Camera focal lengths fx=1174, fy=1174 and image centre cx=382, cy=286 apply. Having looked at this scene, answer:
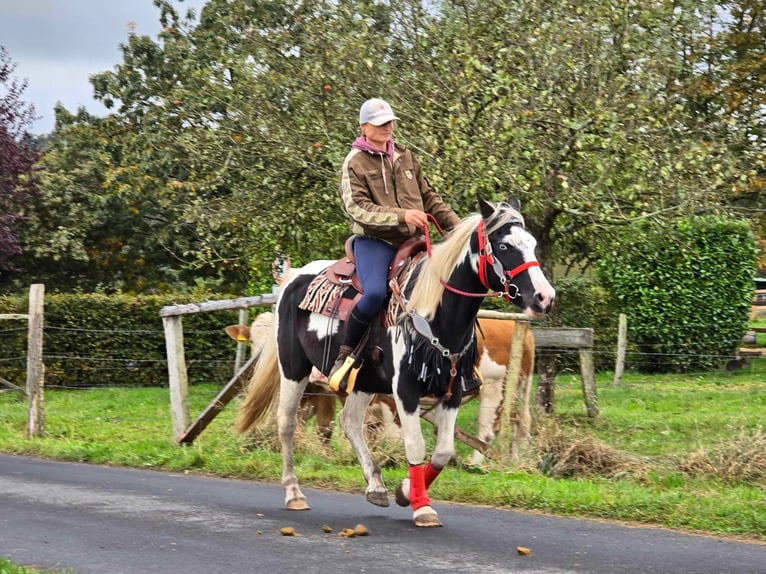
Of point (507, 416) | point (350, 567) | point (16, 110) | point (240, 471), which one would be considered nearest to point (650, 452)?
point (507, 416)

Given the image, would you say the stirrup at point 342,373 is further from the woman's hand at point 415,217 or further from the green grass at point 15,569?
the green grass at point 15,569

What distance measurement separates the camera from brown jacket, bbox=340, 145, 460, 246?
8.20 metres

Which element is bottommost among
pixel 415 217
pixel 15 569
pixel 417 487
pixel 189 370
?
pixel 189 370

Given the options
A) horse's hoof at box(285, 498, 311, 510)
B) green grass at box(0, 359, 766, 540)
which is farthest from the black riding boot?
green grass at box(0, 359, 766, 540)

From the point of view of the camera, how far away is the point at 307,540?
24.4 feet

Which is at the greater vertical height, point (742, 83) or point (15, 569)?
point (742, 83)

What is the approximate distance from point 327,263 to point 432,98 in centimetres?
527

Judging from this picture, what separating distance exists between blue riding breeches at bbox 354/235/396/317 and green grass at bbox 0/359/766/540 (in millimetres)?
2053

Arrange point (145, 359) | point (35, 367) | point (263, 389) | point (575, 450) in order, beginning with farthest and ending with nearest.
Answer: point (145, 359)
point (35, 367)
point (575, 450)
point (263, 389)

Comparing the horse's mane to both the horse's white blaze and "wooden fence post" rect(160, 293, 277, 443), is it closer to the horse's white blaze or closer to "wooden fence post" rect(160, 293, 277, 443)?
the horse's white blaze

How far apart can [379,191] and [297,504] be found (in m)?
2.42

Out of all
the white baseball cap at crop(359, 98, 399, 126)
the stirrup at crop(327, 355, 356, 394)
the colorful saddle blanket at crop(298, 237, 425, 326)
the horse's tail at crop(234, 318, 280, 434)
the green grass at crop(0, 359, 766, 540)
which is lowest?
the green grass at crop(0, 359, 766, 540)

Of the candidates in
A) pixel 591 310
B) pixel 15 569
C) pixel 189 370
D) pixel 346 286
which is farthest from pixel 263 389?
pixel 591 310

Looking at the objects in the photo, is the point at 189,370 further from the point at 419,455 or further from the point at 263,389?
the point at 419,455
